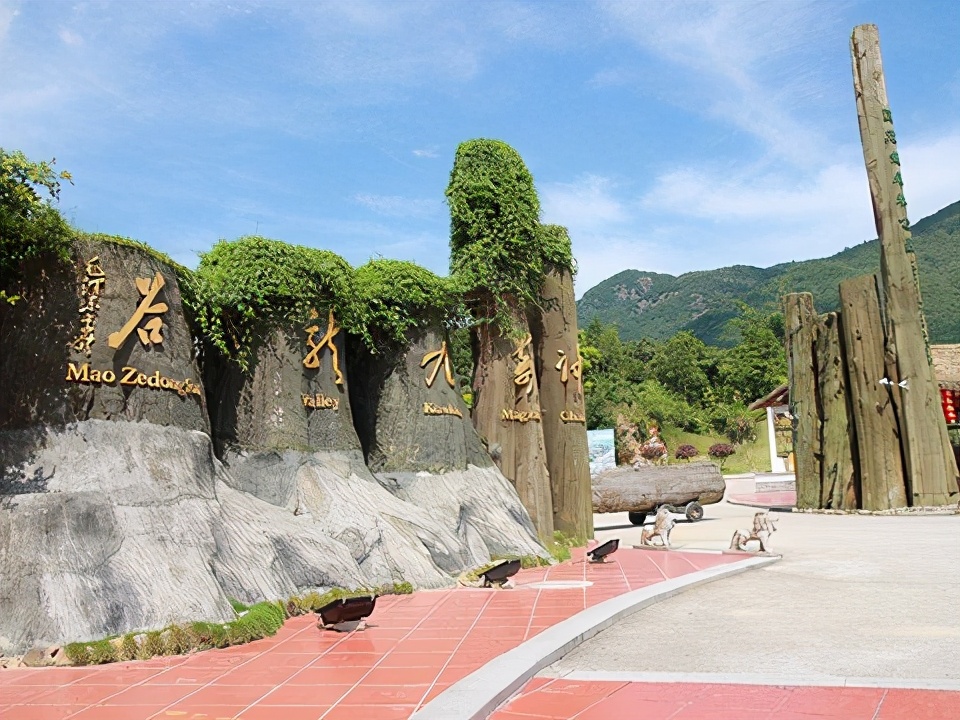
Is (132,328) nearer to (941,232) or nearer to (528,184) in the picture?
(528,184)

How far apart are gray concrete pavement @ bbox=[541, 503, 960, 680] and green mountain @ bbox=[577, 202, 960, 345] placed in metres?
56.6

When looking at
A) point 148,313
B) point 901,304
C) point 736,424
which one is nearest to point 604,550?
point 148,313

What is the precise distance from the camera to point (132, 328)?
301 inches

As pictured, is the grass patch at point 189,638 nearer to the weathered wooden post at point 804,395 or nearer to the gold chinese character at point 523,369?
the gold chinese character at point 523,369

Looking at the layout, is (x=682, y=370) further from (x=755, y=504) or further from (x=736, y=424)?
(x=755, y=504)

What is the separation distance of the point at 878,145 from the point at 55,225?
1814 cm

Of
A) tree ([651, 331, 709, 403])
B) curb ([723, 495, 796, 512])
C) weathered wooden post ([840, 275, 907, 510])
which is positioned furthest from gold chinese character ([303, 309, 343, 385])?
tree ([651, 331, 709, 403])

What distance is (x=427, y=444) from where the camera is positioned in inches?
446

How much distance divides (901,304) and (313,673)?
55.8 feet

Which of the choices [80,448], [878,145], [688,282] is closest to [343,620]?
[80,448]

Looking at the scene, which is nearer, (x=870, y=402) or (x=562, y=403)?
(x=562, y=403)

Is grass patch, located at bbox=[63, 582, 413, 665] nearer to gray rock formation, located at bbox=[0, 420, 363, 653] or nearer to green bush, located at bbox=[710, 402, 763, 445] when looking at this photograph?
gray rock formation, located at bbox=[0, 420, 363, 653]

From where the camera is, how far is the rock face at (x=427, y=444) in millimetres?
11016

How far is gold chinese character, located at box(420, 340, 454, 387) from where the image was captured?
455 inches
